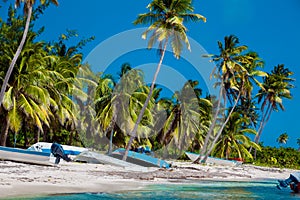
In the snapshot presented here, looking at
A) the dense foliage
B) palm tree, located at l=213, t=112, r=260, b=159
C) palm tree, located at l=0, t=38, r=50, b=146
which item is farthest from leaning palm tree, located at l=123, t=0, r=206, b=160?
the dense foliage

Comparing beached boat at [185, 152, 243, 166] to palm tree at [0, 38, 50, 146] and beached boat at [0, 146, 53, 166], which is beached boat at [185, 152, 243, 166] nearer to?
palm tree at [0, 38, 50, 146]

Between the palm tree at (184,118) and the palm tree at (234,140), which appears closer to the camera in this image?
the palm tree at (184,118)

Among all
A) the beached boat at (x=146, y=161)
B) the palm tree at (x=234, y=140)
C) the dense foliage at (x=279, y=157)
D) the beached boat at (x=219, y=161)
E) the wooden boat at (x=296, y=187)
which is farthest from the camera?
the dense foliage at (x=279, y=157)

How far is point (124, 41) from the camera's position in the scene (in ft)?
99.0

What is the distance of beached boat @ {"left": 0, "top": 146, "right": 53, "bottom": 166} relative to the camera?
16.5m

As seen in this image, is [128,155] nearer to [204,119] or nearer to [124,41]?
[124,41]

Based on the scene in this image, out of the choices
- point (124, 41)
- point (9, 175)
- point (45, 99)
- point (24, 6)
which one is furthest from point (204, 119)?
point (9, 175)

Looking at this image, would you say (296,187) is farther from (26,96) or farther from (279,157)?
(279,157)

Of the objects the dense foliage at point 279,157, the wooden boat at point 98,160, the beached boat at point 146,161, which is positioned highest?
the dense foliage at point 279,157

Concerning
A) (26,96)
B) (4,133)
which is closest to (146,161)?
(26,96)

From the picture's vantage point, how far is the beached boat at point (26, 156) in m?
16.5

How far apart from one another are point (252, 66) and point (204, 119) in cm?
837

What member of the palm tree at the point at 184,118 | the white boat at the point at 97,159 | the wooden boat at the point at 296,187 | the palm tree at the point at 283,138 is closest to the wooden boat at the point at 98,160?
the white boat at the point at 97,159

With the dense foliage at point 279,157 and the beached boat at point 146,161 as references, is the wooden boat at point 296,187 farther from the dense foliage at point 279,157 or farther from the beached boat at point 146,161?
the dense foliage at point 279,157
